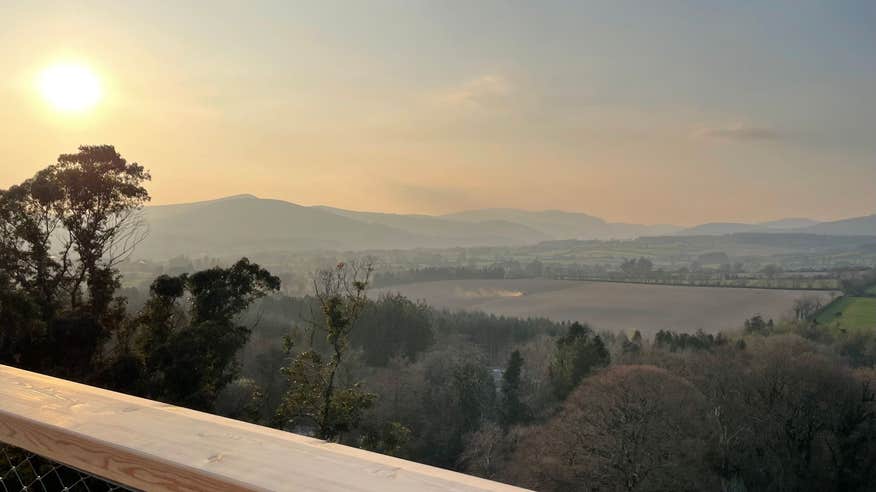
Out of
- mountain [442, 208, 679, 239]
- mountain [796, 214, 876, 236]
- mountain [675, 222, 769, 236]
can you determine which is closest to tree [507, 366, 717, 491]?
mountain [796, 214, 876, 236]

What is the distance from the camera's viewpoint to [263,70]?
518 inches

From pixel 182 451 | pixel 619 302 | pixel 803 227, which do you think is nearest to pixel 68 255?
pixel 182 451

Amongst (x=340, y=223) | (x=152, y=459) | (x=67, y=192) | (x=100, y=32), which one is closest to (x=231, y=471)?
(x=152, y=459)

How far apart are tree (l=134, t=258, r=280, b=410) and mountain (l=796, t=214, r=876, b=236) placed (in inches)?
3116

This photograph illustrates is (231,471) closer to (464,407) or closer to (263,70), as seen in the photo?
(263,70)

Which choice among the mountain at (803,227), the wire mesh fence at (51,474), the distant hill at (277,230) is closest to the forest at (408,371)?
the wire mesh fence at (51,474)

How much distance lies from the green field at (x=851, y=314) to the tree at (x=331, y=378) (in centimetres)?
2704

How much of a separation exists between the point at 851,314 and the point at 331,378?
3134 cm

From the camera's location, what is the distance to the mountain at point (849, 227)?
74.6 metres

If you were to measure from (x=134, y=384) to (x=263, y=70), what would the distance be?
7.17 meters

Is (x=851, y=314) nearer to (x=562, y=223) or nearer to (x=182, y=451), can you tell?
(x=182, y=451)

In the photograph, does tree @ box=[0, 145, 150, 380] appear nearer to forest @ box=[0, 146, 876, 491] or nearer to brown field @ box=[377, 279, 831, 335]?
forest @ box=[0, 146, 876, 491]

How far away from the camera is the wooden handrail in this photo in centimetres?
72

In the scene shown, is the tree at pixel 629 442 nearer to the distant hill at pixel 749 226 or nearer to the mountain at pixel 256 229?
the mountain at pixel 256 229
